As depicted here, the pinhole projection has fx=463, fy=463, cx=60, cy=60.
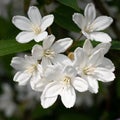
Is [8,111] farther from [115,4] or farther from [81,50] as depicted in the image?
[81,50]

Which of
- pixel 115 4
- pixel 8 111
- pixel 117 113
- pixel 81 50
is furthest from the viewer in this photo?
pixel 8 111

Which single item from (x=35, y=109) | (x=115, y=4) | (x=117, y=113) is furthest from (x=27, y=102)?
(x=115, y=4)

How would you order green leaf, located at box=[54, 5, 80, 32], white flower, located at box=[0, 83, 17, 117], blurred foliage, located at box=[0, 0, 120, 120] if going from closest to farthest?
green leaf, located at box=[54, 5, 80, 32], blurred foliage, located at box=[0, 0, 120, 120], white flower, located at box=[0, 83, 17, 117]

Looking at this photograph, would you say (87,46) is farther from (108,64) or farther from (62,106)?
(62,106)

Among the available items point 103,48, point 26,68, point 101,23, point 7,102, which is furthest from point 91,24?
point 7,102

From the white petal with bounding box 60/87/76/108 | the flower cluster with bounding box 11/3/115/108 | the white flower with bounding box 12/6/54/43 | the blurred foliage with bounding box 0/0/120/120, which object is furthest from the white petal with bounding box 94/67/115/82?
the blurred foliage with bounding box 0/0/120/120

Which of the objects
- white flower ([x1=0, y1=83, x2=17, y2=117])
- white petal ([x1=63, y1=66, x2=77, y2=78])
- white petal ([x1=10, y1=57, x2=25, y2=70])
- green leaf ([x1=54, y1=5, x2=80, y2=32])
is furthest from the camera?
white flower ([x1=0, y1=83, x2=17, y2=117])

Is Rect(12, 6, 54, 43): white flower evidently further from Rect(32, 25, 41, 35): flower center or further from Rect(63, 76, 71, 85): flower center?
Rect(63, 76, 71, 85): flower center
